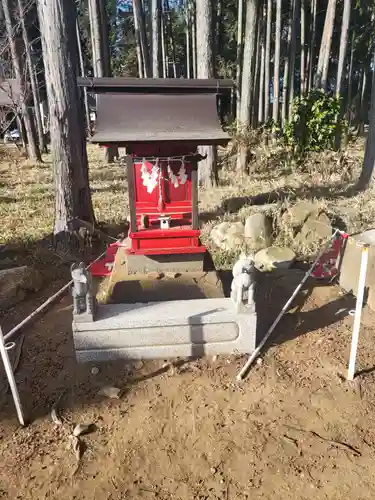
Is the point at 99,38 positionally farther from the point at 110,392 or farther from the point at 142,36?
the point at 110,392

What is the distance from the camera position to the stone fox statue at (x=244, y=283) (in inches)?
147

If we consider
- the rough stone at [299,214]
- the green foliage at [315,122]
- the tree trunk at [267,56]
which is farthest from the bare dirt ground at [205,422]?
the tree trunk at [267,56]

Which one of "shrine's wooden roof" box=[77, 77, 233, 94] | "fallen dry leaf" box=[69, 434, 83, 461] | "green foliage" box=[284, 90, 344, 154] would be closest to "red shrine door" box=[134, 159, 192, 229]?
"shrine's wooden roof" box=[77, 77, 233, 94]

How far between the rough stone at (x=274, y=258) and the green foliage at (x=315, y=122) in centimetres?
673

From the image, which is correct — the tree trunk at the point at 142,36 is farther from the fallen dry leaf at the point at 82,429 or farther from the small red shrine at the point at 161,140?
the fallen dry leaf at the point at 82,429

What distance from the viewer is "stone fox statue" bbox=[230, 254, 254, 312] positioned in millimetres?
3734

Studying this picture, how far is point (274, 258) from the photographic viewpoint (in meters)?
6.45

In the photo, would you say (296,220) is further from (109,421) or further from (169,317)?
(109,421)

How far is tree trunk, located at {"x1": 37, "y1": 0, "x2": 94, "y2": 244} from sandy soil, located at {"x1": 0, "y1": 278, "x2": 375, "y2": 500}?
3248mm

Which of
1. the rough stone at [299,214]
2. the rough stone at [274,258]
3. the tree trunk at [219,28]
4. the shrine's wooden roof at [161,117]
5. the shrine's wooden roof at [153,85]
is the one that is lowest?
the rough stone at [274,258]

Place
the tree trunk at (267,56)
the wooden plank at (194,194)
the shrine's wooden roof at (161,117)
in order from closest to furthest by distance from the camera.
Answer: the shrine's wooden roof at (161,117) < the wooden plank at (194,194) < the tree trunk at (267,56)

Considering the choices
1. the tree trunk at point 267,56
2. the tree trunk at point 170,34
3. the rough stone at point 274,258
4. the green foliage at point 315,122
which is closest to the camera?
the rough stone at point 274,258

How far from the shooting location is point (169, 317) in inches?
150

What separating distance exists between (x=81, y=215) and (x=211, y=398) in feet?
15.5
